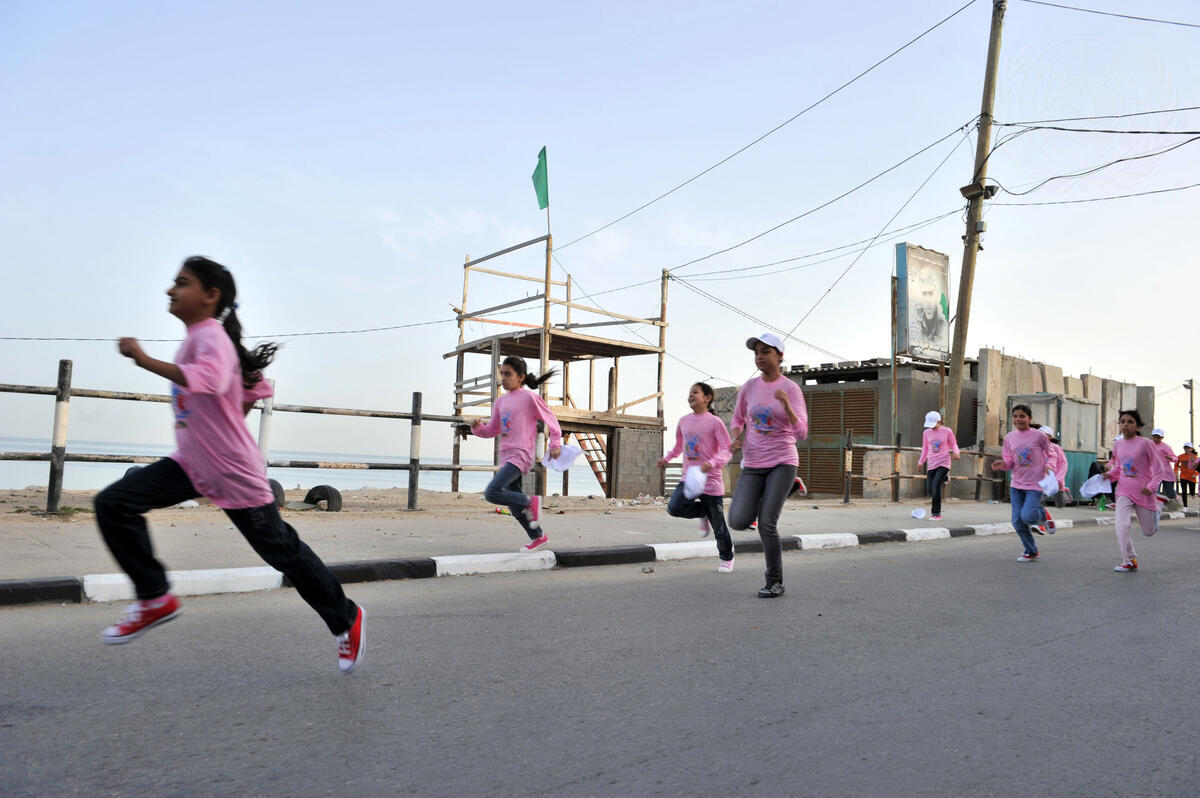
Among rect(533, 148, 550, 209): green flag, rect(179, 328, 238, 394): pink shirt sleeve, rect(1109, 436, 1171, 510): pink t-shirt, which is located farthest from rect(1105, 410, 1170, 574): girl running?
rect(533, 148, 550, 209): green flag

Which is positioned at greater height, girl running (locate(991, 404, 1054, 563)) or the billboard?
the billboard

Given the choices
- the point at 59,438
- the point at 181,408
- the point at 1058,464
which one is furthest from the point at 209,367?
the point at 1058,464

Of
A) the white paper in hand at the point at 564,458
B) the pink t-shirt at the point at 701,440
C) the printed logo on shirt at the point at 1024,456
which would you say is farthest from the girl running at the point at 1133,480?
the white paper in hand at the point at 564,458

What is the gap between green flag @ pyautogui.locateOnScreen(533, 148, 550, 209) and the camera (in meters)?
21.2

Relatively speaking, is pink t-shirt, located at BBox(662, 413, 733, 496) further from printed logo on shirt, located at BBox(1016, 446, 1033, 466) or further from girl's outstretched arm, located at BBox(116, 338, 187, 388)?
girl's outstretched arm, located at BBox(116, 338, 187, 388)

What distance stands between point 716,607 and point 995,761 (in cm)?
291

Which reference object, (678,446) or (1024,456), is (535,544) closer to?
(678,446)

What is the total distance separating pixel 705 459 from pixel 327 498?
4.92 metres

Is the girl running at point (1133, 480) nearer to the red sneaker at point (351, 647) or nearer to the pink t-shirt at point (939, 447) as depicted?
the pink t-shirt at point (939, 447)

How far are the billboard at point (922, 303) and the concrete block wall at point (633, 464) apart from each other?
7.38 m

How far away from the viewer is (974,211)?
60.5ft

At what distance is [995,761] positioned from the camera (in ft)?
9.26

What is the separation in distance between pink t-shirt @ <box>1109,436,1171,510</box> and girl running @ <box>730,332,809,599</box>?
4043mm

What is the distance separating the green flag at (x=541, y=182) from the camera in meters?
21.2
